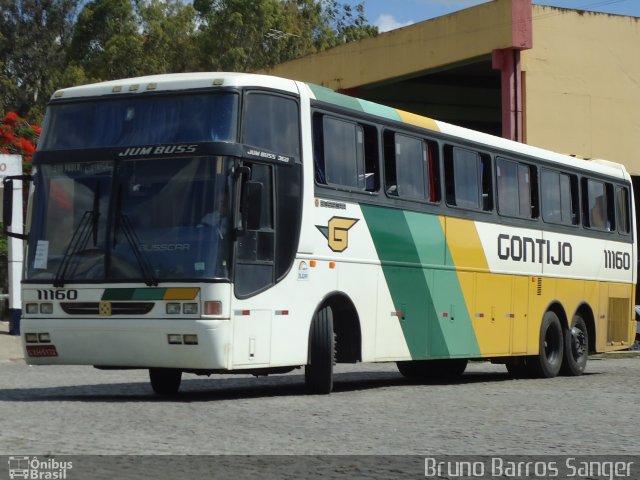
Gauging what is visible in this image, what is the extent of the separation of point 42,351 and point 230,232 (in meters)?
2.36

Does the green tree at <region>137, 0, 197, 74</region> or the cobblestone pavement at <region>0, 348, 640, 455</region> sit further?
the green tree at <region>137, 0, 197, 74</region>

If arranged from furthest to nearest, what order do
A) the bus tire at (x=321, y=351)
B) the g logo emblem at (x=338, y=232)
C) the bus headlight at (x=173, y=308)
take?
the g logo emblem at (x=338, y=232), the bus tire at (x=321, y=351), the bus headlight at (x=173, y=308)

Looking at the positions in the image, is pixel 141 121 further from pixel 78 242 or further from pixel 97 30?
pixel 97 30

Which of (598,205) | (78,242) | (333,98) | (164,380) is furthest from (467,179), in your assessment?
(78,242)

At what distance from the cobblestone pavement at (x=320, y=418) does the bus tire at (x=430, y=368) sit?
Result: 5.81 feet

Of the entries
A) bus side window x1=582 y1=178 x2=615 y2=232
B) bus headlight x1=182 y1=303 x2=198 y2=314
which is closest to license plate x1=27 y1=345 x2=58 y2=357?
bus headlight x1=182 y1=303 x2=198 y2=314

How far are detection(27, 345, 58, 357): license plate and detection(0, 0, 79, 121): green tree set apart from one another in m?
64.0

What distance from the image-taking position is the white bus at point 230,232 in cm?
1359

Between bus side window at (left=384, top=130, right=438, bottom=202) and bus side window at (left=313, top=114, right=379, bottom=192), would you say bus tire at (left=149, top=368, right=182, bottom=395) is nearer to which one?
bus side window at (left=313, top=114, right=379, bottom=192)

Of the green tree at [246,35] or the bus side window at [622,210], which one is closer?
the bus side window at [622,210]

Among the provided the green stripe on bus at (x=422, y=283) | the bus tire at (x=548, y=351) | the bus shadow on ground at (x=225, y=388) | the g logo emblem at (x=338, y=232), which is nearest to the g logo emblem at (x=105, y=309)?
the bus shadow on ground at (x=225, y=388)

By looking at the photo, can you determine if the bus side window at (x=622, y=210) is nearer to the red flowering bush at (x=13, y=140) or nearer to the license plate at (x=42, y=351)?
the license plate at (x=42, y=351)

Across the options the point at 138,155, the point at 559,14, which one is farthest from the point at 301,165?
the point at 559,14

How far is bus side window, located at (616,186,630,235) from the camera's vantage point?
78.7ft
